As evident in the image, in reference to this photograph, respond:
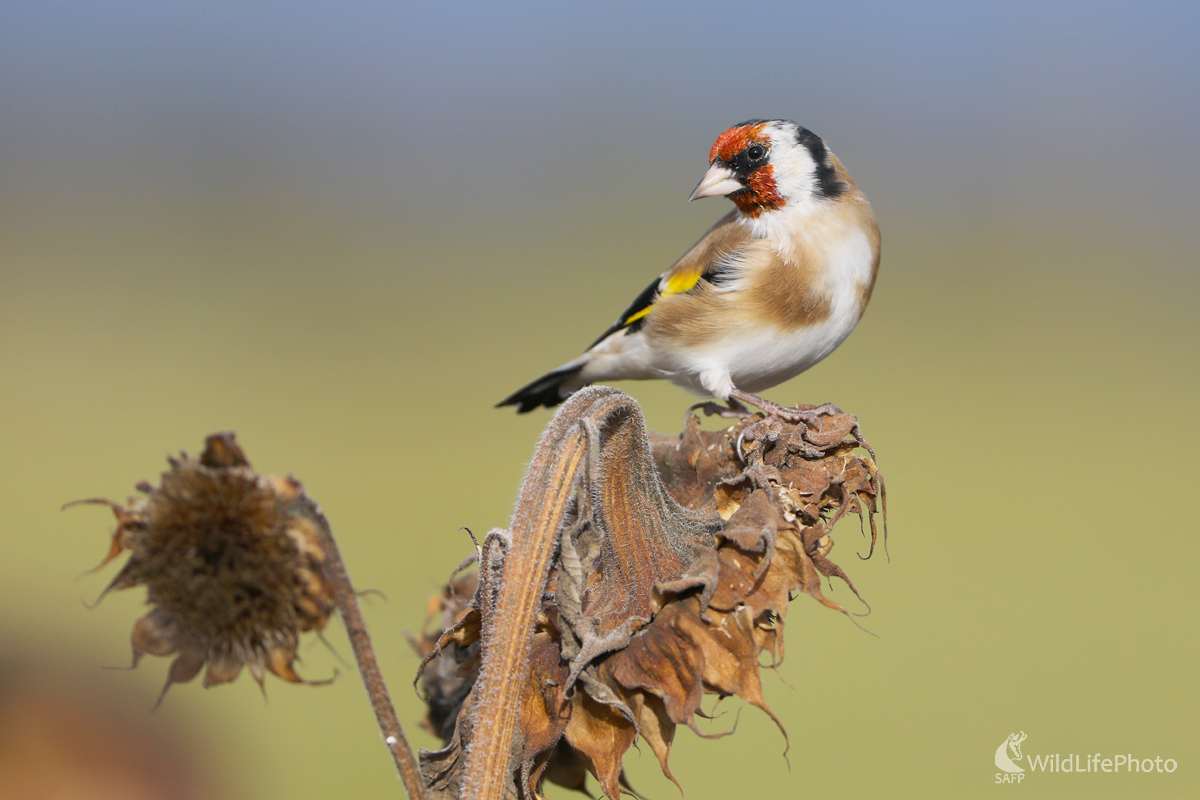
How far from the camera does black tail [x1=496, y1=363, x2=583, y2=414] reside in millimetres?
4429

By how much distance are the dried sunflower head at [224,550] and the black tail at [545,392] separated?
2733mm

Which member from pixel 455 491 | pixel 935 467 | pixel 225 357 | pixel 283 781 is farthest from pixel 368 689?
pixel 225 357

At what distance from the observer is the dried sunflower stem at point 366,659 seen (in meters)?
1.65

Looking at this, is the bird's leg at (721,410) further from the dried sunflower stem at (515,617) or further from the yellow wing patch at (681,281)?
the dried sunflower stem at (515,617)

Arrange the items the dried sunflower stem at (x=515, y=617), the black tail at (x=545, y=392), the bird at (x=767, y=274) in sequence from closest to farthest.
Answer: the dried sunflower stem at (x=515, y=617), the bird at (x=767, y=274), the black tail at (x=545, y=392)

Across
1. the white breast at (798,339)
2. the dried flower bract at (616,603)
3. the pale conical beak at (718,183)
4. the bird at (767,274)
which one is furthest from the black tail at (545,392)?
the dried flower bract at (616,603)

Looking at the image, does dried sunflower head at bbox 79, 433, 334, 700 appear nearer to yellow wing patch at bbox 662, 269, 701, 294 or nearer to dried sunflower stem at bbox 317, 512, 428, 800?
dried sunflower stem at bbox 317, 512, 428, 800

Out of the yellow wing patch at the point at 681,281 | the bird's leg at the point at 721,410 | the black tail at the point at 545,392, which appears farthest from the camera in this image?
the black tail at the point at 545,392

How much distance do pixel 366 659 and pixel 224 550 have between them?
1.01 feet

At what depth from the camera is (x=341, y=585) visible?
166 cm

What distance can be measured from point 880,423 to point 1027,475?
2.99 meters

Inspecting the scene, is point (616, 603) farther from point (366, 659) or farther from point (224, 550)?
point (224, 550)

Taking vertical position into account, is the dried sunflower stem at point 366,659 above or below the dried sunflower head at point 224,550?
below

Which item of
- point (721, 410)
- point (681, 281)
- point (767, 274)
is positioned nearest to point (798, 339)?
point (767, 274)
